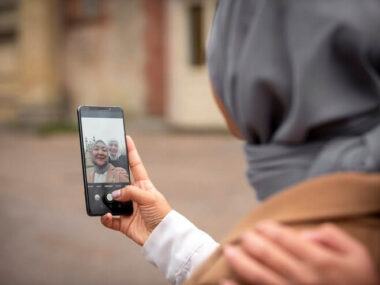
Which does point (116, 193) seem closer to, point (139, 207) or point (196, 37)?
point (139, 207)

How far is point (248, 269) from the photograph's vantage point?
2.96 ft

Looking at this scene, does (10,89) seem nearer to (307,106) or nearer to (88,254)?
(88,254)

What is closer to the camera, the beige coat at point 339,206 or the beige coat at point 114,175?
the beige coat at point 339,206

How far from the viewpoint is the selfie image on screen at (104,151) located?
1.54 metres

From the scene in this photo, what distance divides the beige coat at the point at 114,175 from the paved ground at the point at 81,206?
308 centimetres

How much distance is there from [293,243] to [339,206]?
0.08m

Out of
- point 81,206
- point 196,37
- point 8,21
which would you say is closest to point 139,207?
point 81,206

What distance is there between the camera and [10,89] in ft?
51.0

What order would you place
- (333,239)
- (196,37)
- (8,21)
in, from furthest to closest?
(8,21) < (196,37) < (333,239)

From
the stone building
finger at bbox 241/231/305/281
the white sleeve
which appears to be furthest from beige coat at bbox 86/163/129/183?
the stone building

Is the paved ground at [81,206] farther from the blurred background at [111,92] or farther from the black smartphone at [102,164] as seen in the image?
the black smartphone at [102,164]

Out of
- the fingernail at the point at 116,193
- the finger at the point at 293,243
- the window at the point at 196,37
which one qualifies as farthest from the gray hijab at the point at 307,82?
the window at the point at 196,37

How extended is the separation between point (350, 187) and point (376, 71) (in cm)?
19

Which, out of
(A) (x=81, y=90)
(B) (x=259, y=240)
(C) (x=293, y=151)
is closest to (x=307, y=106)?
(C) (x=293, y=151)
